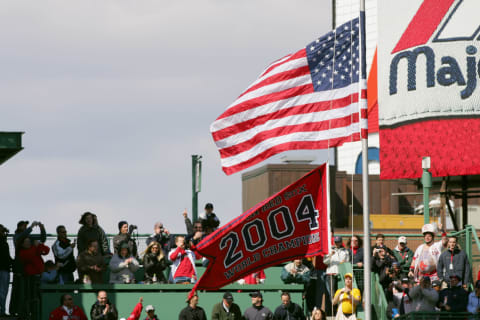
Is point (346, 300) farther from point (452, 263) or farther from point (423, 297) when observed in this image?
point (452, 263)

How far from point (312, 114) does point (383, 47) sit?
15.2m

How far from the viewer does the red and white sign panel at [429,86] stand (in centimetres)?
3247

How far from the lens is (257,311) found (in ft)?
75.0

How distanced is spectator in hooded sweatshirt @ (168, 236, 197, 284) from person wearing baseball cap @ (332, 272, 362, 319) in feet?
11.5

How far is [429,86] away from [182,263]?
10991 millimetres

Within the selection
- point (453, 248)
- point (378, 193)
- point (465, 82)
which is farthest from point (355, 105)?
point (378, 193)

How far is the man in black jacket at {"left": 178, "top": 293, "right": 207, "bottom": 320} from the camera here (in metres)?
22.7

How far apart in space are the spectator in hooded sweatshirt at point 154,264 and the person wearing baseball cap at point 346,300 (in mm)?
3858

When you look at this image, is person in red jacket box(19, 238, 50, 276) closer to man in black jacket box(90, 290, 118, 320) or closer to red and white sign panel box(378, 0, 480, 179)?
man in black jacket box(90, 290, 118, 320)

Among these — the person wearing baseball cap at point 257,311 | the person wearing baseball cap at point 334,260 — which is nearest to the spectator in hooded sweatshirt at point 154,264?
the person wearing baseball cap at point 257,311

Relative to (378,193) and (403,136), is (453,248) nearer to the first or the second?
(403,136)

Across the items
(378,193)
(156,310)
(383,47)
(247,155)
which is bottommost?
(156,310)

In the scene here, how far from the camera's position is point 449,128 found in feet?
108

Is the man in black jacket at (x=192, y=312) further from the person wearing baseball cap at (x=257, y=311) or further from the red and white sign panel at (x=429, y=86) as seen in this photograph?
the red and white sign panel at (x=429, y=86)
